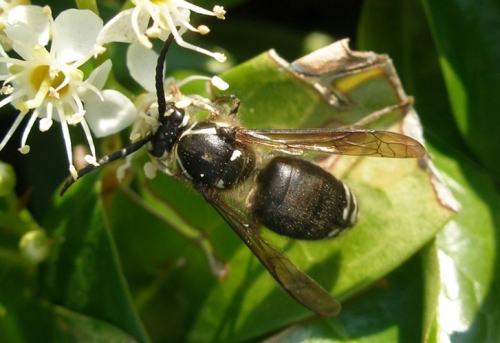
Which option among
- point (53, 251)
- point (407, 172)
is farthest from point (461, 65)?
point (53, 251)

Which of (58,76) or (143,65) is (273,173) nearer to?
(143,65)

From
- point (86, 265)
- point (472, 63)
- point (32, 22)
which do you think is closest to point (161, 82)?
point (32, 22)

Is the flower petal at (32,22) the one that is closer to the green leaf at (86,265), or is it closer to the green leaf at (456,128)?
the green leaf at (86,265)

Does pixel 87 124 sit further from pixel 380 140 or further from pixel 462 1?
pixel 462 1

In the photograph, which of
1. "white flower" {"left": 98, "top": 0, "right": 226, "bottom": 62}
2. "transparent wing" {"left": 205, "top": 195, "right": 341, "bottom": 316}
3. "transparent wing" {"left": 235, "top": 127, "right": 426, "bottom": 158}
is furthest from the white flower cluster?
"transparent wing" {"left": 205, "top": 195, "right": 341, "bottom": 316}

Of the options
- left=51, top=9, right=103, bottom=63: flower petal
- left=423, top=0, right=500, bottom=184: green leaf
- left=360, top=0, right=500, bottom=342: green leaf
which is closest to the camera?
left=51, top=9, right=103, bottom=63: flower petal

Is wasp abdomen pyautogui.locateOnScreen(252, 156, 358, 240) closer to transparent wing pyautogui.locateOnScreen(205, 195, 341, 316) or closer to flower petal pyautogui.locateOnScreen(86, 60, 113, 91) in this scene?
transparent wing pyautogui.locateOnScreen(205, 195, 341, 316)

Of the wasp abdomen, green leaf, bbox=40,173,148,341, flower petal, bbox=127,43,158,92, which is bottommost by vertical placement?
green leaf, bbox=40,173,148,341
